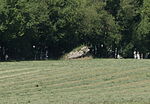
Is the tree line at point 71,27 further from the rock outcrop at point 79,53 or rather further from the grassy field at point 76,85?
the grassy field at point 76,85

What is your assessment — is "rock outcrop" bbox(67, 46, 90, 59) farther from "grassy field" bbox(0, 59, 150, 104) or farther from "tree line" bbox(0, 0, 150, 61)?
"grassy field" bbox(0, 59, 150, 104)

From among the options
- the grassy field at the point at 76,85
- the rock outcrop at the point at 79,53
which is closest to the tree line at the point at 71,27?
the rock outcrop at the point at 79,53

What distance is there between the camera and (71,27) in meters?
61.7

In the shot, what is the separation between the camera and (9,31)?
184 ft

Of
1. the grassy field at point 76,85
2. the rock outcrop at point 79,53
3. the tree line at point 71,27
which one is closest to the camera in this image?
the grassy field at point 76,85

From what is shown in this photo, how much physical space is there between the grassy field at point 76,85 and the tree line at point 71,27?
1741 cm

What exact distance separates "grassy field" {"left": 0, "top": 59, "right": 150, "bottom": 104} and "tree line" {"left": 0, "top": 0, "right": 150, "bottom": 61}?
17.4m

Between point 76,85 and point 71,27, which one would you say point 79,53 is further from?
point 76,85

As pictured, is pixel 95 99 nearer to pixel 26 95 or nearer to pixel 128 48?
pixel 26 95

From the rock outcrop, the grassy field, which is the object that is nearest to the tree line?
the rock outcrop

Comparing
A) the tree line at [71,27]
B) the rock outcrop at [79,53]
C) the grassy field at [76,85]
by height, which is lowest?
the grassy field at [76,85]

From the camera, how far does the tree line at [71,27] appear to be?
5712 cm

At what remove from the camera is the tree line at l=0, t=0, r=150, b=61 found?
57125 millimetres

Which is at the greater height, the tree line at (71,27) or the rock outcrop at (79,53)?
the tree line at (71,27)
